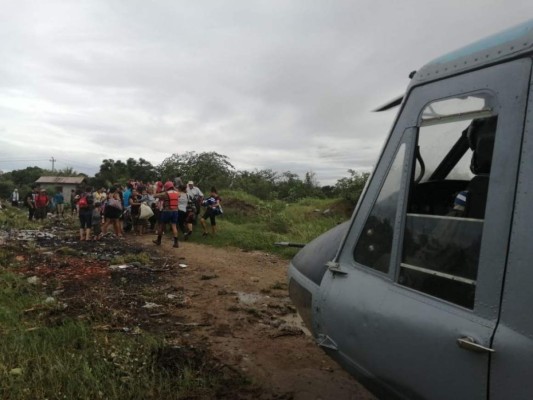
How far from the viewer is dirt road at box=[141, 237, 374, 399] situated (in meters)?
4.03

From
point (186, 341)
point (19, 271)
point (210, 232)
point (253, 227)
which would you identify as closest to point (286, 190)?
point (253, 227)

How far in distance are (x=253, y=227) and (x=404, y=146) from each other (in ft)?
43.1

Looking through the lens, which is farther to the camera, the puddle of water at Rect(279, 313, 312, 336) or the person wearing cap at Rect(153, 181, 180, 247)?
the person wearing cap at Rect(153, 181, 180, 247)

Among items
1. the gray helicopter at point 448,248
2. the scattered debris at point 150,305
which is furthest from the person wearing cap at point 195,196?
the gray helicopter at point 448,248

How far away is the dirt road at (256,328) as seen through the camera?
4031 millimetres

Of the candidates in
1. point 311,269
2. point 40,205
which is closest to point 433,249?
point 311,269

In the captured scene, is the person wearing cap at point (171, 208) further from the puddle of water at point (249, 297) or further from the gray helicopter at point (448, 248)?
the gray helicopter at point (448, 248)

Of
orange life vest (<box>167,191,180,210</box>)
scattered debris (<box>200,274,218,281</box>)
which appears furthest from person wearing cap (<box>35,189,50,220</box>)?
scattered debris (<box>200,274,218,281</box>)

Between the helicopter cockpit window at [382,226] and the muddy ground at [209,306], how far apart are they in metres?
1.87

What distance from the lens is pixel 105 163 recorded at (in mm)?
47344

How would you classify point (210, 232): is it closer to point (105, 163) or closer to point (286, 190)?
point (286, 190)

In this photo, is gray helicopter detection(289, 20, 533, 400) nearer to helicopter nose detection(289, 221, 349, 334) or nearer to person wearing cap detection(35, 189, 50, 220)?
helicopter nose detection(289, 221, 349, 334)

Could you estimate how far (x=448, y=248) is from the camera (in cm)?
201

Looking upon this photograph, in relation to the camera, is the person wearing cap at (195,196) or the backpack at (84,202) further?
the person wearing cap at (195,196)
